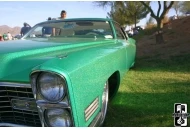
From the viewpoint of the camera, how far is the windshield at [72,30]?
345 centimetres

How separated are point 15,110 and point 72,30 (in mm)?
2009

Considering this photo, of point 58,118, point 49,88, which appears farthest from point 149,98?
point 49,88

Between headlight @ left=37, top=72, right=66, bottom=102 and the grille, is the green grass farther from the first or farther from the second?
headlight @ left=37, top=72, right=66, bottom=102

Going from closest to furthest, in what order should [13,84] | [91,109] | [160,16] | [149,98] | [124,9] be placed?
1. [13,84]
2. [91,109]
3. [149,98]
4. [160,16]
5. [124,9]

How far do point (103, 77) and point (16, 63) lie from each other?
0.76m

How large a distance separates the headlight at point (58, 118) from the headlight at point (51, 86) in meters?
0.09

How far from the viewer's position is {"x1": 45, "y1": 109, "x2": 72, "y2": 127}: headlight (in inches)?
58.7

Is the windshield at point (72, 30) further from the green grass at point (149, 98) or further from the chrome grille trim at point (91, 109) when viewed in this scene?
the chrome grille trim at point (91, 109)

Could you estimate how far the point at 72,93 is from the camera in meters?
1.43

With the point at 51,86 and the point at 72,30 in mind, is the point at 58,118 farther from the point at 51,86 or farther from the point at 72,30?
the point at 72,30

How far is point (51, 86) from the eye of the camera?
1450 mm

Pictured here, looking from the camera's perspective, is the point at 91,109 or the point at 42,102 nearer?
the point at 42,102

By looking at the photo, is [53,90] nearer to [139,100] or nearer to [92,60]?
[92,60]

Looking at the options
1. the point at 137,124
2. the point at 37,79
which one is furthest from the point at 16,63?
the point at 137,124
